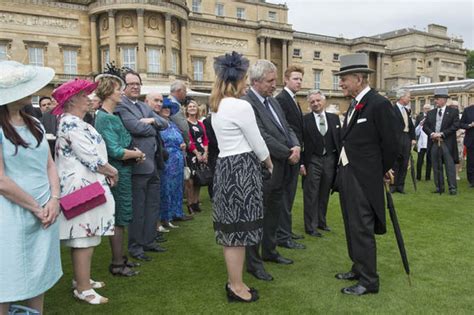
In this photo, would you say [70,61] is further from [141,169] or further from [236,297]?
[236,297]

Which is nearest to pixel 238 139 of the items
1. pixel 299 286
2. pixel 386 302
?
pixel 299 286

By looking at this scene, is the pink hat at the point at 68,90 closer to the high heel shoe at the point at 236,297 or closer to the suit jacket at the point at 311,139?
the high heel shoe at the point at 236,297

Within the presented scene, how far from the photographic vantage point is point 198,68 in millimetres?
39375

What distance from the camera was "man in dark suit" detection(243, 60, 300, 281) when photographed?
13.6 ft

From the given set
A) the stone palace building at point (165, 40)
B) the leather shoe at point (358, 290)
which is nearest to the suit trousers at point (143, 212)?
the leather shoe at point (358, 290)

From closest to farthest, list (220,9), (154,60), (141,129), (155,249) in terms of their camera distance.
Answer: (141,129) < (155,249) < (154,60) < (220,9)

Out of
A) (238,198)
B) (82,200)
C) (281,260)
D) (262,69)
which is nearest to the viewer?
(82,200)

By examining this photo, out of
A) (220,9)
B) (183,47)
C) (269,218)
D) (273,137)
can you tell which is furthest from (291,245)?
(220,9)

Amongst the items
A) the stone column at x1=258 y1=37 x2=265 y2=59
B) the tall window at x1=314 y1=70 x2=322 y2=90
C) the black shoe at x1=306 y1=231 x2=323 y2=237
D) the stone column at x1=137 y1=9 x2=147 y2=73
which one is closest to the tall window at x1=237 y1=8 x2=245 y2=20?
the stone column at x1=258 y1=37 x2=265 y2=59

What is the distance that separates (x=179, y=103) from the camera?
666 cm

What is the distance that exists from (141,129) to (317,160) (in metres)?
2.88

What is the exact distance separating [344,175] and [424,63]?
63245 millimetres

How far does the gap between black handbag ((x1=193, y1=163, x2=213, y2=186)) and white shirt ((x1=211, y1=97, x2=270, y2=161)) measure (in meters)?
4.03

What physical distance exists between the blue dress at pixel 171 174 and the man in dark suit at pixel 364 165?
313cm
